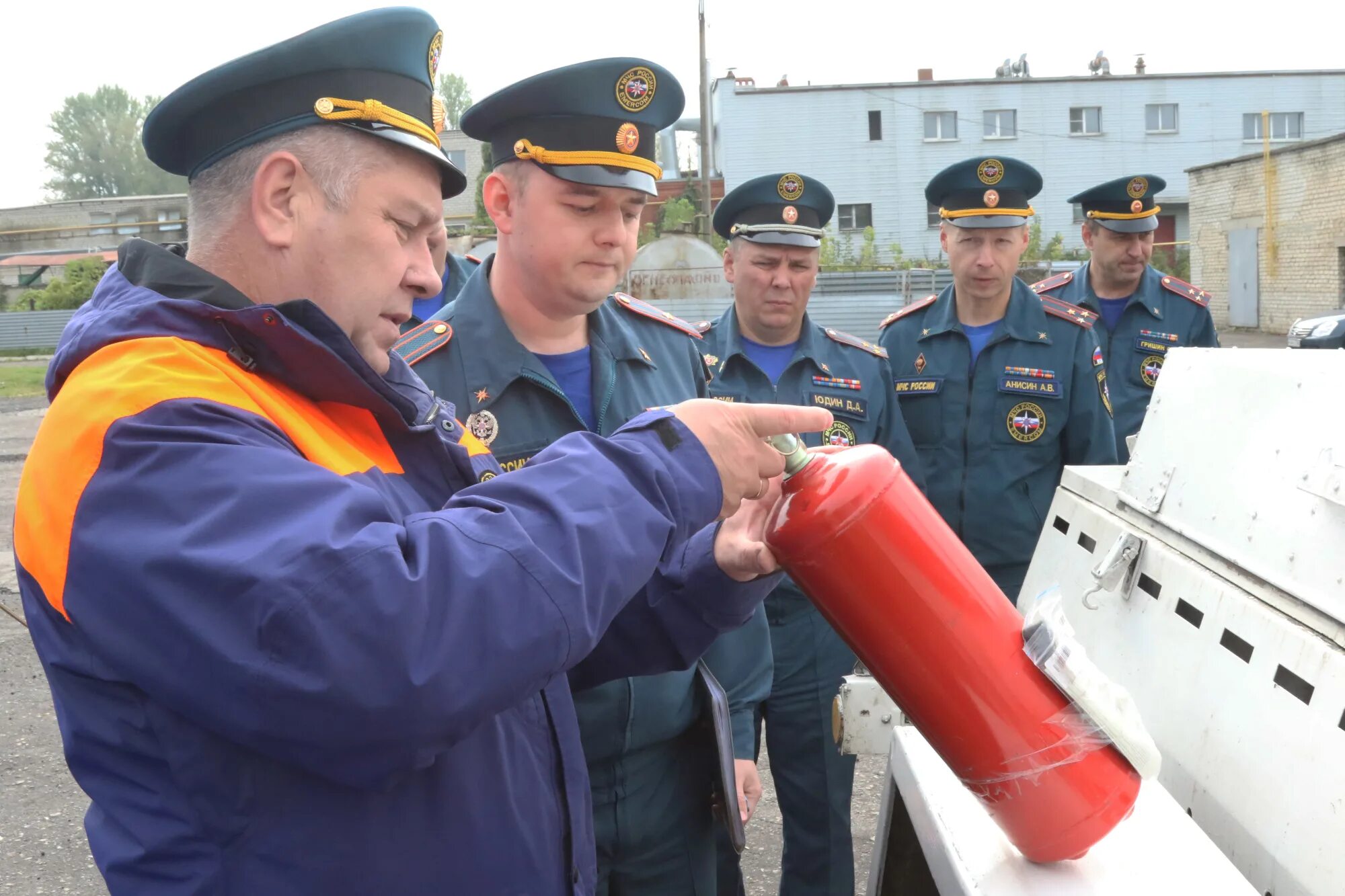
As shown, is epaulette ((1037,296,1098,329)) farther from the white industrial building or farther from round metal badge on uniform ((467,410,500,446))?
the white industrial building

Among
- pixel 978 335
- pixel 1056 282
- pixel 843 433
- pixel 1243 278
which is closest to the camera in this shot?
pixel 843 433

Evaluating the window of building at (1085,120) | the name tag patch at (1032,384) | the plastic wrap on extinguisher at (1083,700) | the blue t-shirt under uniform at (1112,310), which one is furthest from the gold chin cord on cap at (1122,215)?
the window of building at (1085,120)

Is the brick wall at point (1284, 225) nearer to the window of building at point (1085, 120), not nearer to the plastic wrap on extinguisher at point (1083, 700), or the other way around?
the window of building at point (1085, 120)

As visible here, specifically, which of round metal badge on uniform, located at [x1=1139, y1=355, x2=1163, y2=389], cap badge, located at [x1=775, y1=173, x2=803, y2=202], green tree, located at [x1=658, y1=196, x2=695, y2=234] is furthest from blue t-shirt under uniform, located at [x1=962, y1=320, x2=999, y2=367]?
green tree, located at [x1=658, y1=196, x2=695, y2=234]

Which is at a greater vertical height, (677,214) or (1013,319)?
(677,214)

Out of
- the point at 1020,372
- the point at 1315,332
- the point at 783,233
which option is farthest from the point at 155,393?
the point at 1315,332

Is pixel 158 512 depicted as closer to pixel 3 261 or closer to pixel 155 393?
pixel 155 393

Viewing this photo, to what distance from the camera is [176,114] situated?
1386 mm

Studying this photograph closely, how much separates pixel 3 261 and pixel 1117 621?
44117 mm

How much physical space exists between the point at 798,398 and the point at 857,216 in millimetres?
35709

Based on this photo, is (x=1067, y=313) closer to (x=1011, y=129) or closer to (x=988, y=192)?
(x=988, y=192)

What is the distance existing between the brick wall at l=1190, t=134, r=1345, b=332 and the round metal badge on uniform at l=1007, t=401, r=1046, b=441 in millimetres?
22305

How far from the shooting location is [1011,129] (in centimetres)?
3909

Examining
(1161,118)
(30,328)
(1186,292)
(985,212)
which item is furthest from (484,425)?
(1161,118)
